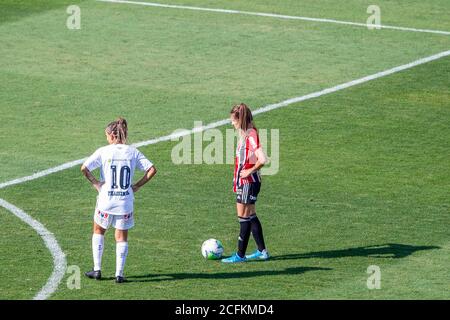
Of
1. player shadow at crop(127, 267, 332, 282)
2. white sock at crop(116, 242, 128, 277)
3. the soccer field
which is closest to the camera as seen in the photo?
white sock at crop(116, 242, 128, 277)

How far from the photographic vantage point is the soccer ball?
1523 centimetres

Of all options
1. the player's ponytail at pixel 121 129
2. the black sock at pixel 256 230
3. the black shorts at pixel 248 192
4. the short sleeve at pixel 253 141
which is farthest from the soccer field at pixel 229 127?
the player's ponytail at pixel 121 129

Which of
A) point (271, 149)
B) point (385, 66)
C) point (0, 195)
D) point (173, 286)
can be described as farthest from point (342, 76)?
point (173, 286)

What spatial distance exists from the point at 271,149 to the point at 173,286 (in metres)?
7.04

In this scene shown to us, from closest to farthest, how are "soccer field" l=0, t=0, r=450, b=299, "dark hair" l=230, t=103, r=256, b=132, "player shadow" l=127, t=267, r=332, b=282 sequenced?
"player shadow" l=127, t=267, r=332, b=282 → "soccer field" l=0, t=0, r=450, b=299 → "dark hair" l=230, t=103, r=256, b=132

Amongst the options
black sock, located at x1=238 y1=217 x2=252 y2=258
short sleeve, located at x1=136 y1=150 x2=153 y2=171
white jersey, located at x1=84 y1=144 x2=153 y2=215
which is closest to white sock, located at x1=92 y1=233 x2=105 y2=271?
white jersey, located at x1=84 y1=144 x2=153 y2=215

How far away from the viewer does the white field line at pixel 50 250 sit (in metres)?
14.0

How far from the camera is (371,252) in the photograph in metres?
15.5

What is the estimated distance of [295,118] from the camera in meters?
22.6

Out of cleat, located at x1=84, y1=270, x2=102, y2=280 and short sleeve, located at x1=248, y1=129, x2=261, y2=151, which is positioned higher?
short sleeve, located at x1=248, y1=129, x2=261, y2=151

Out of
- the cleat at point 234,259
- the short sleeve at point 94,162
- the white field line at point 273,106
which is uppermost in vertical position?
the white field line at point 273,106

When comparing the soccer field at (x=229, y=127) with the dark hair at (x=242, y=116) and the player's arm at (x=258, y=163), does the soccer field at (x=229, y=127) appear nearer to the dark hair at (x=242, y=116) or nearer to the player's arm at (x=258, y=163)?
the player's arm at (x=258, y=163)

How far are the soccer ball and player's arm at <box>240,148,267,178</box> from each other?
98cm

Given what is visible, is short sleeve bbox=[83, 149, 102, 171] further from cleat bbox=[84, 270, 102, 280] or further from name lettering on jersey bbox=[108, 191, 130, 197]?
cleat bbox=[84, 270, 102, 280]
